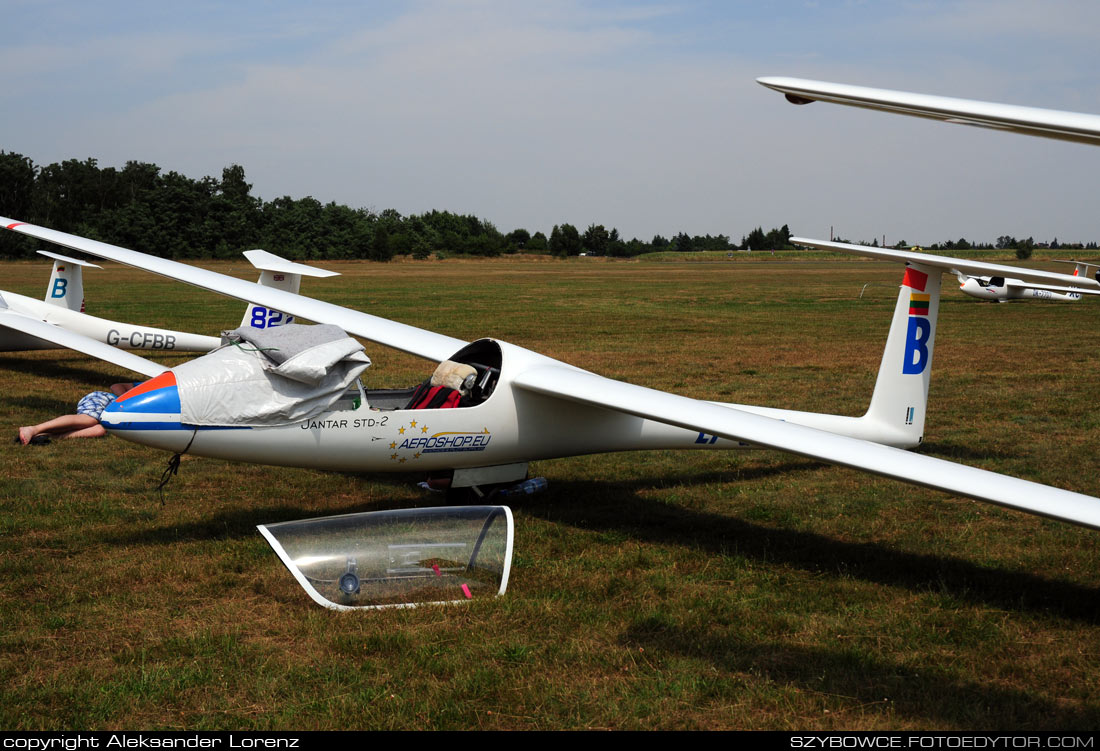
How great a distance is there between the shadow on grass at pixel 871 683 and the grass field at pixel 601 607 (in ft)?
0.06

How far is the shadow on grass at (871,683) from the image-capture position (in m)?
4.67

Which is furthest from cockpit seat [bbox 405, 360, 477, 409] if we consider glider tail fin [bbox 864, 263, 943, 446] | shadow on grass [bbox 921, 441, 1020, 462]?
shadow on grass [bbox 921, 441, 1020, 462]

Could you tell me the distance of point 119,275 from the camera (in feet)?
183

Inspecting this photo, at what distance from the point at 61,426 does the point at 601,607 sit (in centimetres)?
812

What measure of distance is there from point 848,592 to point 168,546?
5.42m

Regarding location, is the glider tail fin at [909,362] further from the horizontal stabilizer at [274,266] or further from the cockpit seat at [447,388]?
the horizontal stabilizer at [274,266]

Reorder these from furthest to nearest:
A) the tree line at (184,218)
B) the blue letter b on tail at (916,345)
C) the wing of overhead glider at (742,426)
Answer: the tree line at (184,218) → the blue letter b on tail at (916,345) → the wing of overhead glider at (742,426)

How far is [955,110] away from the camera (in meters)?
3.56

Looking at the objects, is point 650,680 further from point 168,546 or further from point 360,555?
point 168,546

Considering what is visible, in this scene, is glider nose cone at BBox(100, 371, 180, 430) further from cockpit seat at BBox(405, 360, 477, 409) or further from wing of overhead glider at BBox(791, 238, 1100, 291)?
wing of overhead glider at BBox(791, 238, 1100, 291)

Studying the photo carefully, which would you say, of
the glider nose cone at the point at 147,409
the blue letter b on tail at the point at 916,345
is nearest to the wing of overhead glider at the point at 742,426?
the blue letter b on tail at the point at 916,345
